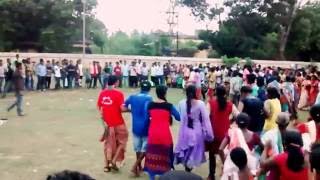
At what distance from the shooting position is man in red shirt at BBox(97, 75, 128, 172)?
344 inches

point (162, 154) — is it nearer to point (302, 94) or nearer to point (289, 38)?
point (302, 94)

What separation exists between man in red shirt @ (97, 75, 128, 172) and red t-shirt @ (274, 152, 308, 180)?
4166mm

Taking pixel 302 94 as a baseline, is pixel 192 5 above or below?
above

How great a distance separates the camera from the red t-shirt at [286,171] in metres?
4.88

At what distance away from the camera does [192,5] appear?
4662cm

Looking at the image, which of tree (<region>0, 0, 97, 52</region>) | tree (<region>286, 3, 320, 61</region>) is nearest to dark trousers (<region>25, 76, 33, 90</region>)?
tree (<region>0, 0, 97, 52</region>)

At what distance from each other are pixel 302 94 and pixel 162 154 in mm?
12181

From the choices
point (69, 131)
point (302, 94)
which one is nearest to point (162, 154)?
point (69, 131)

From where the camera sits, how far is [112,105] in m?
8.73

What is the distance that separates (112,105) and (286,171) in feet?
14.2

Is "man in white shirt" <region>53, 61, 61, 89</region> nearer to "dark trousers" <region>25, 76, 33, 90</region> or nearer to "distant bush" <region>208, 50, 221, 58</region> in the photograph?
"dark trousers" <region>25, 76, 33, 90</region>

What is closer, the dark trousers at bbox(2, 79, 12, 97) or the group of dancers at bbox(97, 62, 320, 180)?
the group of dancers at bbox(97, 62, 320, 180)

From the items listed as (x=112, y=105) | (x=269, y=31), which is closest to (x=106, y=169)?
(x=112, y=105)

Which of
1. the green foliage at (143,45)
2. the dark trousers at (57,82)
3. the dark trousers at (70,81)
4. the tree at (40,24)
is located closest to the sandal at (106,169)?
the dark trousers at (57,82)
